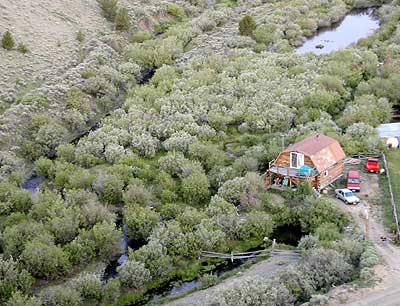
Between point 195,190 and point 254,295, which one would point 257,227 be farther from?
point 254,295

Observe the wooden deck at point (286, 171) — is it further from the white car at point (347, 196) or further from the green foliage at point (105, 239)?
the green foliage at point (105, 239)

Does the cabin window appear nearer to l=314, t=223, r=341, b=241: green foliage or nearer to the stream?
the stream

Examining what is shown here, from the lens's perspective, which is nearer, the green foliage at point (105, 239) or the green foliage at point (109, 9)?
the green foliage at point (105, 239)

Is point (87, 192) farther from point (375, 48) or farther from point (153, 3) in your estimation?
point (153, 3)

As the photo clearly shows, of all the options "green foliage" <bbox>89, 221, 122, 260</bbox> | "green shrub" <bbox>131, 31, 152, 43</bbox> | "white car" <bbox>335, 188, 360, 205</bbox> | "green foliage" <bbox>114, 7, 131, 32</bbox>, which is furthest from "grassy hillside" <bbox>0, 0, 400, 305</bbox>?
"white car" <bbox>335, 188, 360, 205</bbox>

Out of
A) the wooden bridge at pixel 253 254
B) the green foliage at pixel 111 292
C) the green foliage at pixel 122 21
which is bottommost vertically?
the green foliage at pixel 111 292

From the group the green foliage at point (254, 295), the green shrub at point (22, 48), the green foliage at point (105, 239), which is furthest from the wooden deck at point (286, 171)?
the green shrub at point (22, 48)
